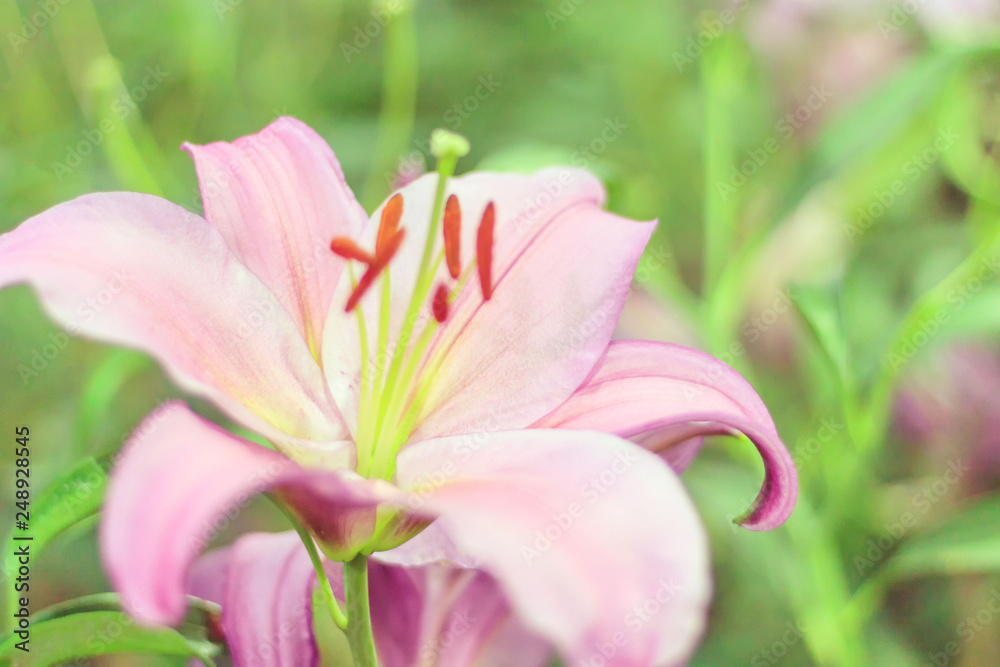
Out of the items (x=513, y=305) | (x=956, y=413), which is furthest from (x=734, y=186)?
(x=513, y=305)

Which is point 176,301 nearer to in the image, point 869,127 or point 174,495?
point 174,495

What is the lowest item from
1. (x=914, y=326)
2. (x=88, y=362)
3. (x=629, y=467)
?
(x=88, y=362)

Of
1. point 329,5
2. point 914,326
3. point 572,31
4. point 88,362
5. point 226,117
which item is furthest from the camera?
point 572,31

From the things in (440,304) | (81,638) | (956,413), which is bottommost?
(956,413)

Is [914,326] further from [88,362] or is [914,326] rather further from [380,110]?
[380,110]

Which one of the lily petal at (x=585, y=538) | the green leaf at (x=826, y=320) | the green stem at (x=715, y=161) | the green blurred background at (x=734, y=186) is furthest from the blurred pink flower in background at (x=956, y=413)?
the lily petal at (x=585, y=538)

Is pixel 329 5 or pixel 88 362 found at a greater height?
pixel 329 5

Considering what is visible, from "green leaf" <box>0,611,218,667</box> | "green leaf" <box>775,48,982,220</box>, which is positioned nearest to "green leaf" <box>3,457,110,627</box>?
"green leaf" <box>0,611,218,667</box>

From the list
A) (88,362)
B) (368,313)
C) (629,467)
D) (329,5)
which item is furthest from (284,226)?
(329,5)
